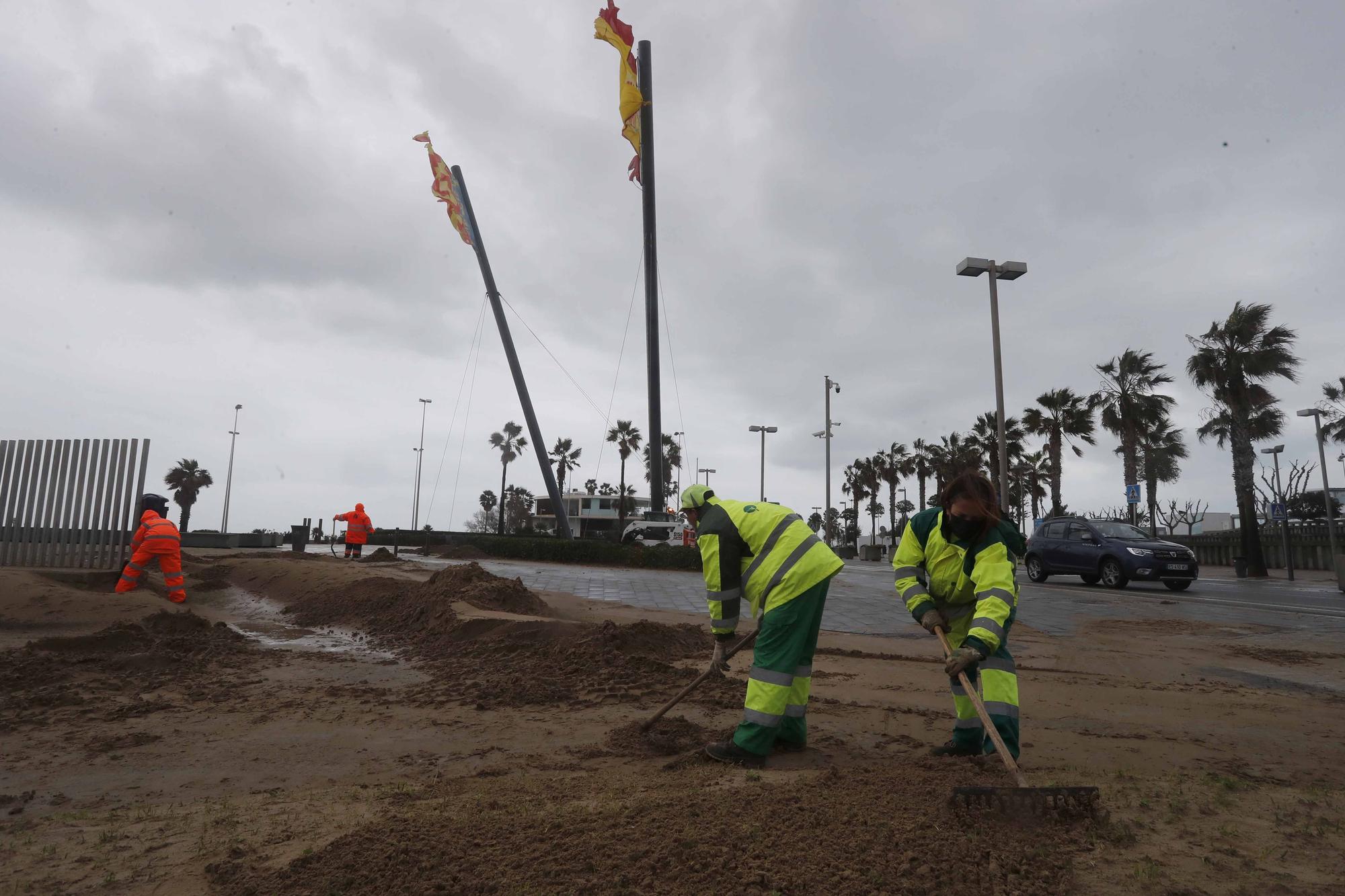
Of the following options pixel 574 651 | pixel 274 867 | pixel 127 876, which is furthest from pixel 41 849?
pixel 574 651

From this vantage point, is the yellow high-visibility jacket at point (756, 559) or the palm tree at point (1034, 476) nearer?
the yellow high-visibility jacket at point (756, 559)

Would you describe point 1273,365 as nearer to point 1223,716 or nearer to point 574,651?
point 1223,716

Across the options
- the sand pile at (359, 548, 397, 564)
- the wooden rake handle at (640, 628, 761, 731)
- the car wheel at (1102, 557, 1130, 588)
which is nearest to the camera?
the wooden rake handle at (640, 628, 761, 731)

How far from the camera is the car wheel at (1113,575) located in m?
15.7

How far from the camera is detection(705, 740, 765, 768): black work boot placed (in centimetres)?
377

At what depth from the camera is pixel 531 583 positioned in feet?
48.6

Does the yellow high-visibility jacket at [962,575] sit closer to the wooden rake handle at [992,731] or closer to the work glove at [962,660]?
the work glove at [962,660]

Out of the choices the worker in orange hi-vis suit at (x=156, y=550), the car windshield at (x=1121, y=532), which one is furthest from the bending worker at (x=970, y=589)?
the car windshield at (x=1121, y=532)

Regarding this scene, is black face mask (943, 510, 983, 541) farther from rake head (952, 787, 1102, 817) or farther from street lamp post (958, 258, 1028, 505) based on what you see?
street lamp post (958, 258, 1028, 505)

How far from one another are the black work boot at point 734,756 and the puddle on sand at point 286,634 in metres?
4.29

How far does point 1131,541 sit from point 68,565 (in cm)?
1804

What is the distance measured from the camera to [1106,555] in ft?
52.0

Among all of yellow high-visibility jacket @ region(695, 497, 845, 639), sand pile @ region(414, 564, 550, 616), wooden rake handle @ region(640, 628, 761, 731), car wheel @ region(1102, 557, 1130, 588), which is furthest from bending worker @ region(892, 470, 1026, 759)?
car wheel @ region(1102, 557, 1130, 588)

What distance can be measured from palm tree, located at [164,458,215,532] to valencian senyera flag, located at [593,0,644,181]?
4661cm
